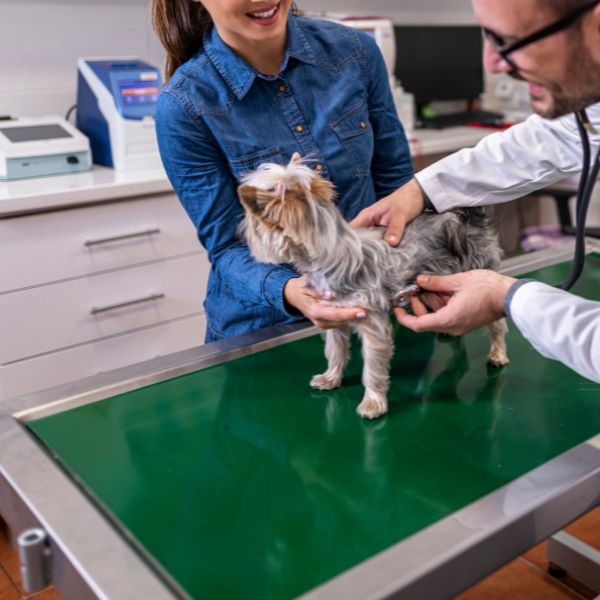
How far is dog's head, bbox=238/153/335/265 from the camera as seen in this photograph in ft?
3.58

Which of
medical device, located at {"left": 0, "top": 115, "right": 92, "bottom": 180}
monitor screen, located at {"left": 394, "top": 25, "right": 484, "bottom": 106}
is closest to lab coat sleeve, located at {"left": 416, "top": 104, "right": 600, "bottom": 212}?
medical device, located at {"left": 0, "top": 115, "right": 92, "bottom": 180}

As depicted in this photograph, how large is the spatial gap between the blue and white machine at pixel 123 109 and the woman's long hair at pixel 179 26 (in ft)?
3.90

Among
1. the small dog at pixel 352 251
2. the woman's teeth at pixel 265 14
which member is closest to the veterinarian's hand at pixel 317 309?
the small dog at pixel 352 251

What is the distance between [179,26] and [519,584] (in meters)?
1.64

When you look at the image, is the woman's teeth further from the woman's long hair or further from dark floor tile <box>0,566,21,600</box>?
dark floor tile <box>0,566,21,600</box>

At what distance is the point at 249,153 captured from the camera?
148 centimetres

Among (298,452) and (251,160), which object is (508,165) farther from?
(298,452)

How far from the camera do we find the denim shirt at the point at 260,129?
4.75 feet

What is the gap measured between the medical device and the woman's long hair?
1211 mm

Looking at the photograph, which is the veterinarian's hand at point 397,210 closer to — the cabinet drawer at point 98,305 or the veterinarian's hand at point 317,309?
the veterinarian's hand at point 317,309

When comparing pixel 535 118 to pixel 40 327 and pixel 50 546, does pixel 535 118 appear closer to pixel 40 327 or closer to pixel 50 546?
pixel 50 546

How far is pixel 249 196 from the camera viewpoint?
42.6 inches

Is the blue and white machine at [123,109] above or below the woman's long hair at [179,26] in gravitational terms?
below

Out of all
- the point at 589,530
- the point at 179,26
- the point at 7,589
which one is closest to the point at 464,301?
the point at 179,26
